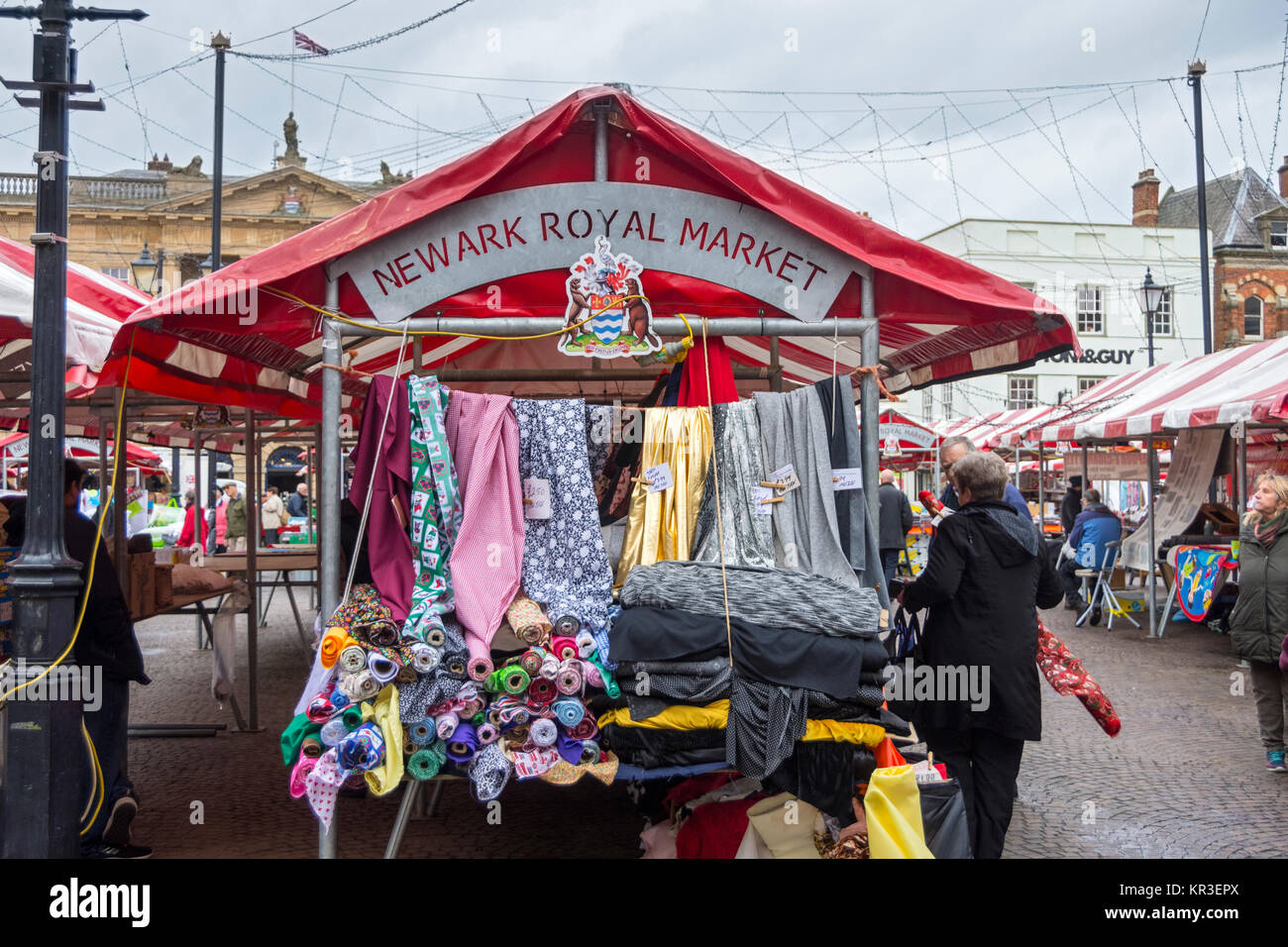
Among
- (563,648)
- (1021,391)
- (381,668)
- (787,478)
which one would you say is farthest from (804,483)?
(1021,391)

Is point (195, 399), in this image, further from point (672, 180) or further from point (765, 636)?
point (765, 636)

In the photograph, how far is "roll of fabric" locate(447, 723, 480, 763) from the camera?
3791 mm

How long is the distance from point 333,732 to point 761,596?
63.7 inches

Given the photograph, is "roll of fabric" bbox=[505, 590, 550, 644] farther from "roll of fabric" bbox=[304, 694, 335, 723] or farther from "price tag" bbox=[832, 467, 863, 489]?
"price tag" bbox=[832, 467, 863, 489]

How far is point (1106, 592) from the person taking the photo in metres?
12.8

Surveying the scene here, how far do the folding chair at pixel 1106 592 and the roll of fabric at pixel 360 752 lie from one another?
36.7 feet

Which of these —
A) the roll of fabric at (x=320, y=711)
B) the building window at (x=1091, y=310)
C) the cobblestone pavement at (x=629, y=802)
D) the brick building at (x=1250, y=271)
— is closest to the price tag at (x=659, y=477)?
the roll of fabric at (x=320, y=711)

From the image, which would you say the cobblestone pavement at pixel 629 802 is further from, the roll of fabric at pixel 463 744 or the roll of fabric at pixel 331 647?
the roll of fabric at pixel 331 647

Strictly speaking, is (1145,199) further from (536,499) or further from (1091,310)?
(536,499)

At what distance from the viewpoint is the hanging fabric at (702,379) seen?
470 cm

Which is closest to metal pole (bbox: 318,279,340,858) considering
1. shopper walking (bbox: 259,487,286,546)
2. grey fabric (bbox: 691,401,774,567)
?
grey fabric (bbox: 691,401,774,567)
